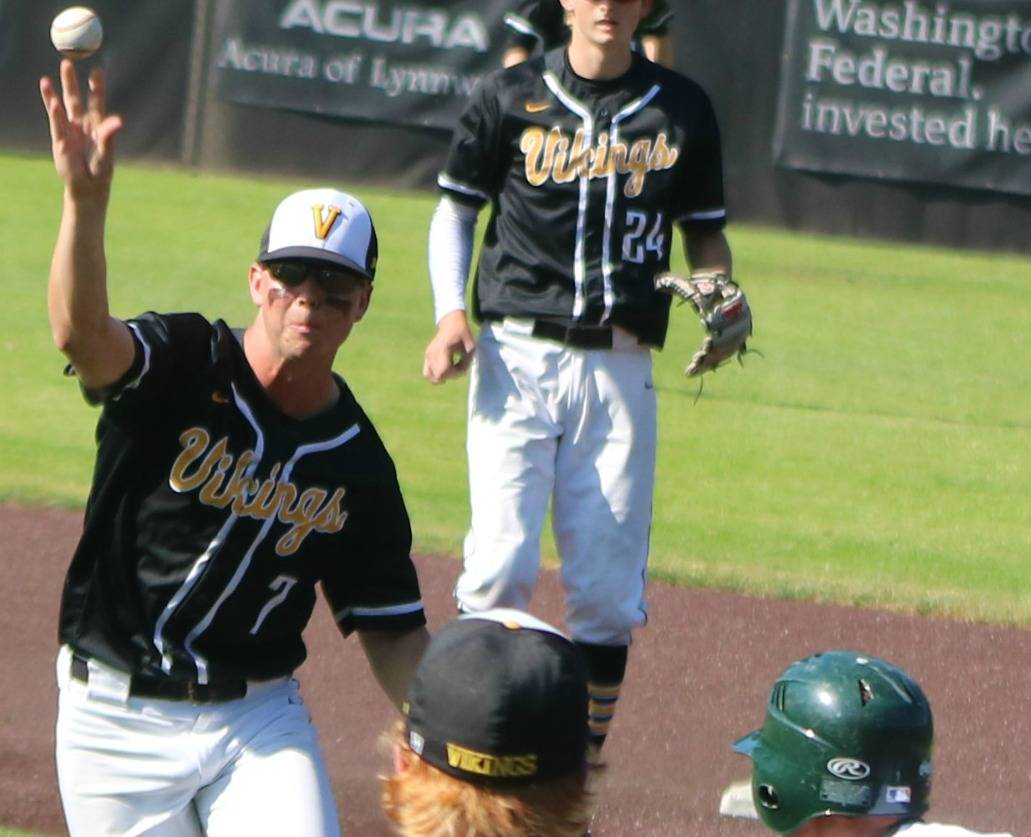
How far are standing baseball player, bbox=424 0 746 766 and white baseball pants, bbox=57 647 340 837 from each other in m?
1.41

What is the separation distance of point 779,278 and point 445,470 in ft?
16.9

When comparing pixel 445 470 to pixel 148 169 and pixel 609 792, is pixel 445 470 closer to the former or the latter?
pixel 609 792

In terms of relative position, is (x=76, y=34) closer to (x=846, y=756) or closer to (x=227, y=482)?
(x=227, y=482)

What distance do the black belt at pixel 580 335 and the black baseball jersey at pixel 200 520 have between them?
54.0 inches

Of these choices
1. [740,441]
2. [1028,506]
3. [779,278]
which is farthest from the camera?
[779,278]

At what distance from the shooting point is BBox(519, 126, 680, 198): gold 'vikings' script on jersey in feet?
16.5

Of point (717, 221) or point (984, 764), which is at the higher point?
point (717, 221)

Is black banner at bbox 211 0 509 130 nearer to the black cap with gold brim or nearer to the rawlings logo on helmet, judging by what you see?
the rawlings logo on helmet

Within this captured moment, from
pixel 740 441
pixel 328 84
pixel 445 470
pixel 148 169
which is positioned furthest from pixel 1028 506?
pixel 148 169

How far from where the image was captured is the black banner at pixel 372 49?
14711 millimetres

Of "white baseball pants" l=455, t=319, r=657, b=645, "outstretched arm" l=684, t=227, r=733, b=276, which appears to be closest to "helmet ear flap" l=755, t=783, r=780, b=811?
"white baseball pants" l=455, t=319, r=657, b=645

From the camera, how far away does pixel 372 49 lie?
14.8 metres

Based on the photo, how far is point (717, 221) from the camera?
5.23 metres

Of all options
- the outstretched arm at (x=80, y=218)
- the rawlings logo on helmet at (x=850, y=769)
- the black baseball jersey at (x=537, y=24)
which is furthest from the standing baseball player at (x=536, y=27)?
the rawlings logo on helmet at (x=850, y=769)
